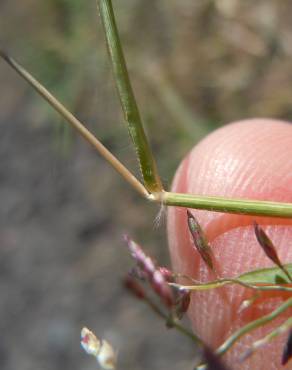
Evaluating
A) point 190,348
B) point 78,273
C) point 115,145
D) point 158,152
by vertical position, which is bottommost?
point 190,348

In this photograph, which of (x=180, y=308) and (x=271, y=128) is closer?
(x=180, y=308)

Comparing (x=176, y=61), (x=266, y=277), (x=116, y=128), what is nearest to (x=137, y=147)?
(x=266, y=277)

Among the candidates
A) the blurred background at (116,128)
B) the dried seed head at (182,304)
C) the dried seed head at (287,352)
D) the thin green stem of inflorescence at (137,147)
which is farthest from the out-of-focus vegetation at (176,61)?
the dried seed head at (287,352)

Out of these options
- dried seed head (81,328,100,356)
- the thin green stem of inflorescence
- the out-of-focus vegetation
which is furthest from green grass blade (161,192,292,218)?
the out-of-focus vegetation

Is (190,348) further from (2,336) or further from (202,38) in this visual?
(202,38)

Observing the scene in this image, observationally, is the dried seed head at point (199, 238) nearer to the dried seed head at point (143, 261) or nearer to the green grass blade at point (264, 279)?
the green grass blade at point (264, 279)

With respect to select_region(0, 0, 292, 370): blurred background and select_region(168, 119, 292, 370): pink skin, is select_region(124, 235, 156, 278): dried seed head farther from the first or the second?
select_region(0, 0, 292, 370): blurred background

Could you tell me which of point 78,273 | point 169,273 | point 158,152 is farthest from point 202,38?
point 169,273
